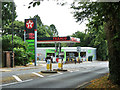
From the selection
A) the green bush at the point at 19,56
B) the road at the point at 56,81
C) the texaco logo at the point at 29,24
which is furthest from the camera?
the texaco logo at the point at 29,24

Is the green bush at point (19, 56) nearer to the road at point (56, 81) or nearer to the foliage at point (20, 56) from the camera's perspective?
the foliage at point (20, 56)

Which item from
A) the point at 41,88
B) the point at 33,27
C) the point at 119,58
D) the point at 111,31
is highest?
the point at 33,27

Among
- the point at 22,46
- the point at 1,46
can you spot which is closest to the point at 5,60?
the point at 1,46

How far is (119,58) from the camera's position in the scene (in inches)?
394

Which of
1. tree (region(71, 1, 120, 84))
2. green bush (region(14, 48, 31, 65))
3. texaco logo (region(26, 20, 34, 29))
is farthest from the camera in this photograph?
texaco logo (region(26, 20, 34, 29))

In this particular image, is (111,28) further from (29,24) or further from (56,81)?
(29,24)

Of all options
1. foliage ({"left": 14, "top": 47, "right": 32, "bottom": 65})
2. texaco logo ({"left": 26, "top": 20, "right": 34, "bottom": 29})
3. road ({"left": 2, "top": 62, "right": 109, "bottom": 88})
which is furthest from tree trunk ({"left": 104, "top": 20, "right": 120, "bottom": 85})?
texaco logo ({"left": 26, "top": 20, "right": 34, "bottom": 29})

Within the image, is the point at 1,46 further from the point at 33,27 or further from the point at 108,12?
the point at 108,12

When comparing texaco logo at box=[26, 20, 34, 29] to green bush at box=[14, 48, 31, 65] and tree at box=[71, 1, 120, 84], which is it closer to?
green bush at box=[14, 48, 31, 65]

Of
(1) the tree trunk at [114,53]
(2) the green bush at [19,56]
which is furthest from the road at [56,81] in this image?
(2) the green bush at [19,56]

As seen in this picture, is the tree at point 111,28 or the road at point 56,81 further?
the road at point 56,81

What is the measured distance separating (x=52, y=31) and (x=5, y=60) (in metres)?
58.9

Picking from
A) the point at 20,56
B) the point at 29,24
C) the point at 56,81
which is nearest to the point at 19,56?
the point at 20,56

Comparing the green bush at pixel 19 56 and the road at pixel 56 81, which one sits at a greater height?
the green bush at pixel 19 56
